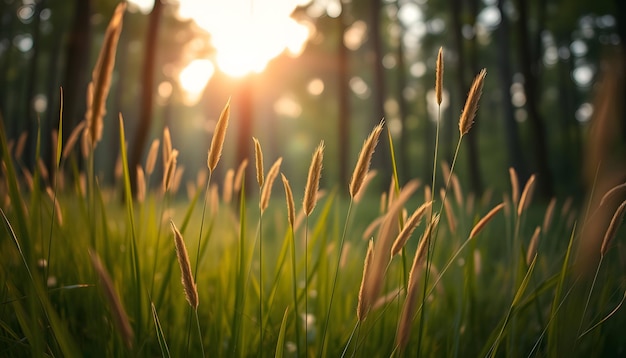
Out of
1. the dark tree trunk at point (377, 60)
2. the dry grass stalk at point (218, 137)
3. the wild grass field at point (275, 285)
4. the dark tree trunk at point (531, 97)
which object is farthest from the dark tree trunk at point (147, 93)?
the dark tree trunk at point (377, 60)

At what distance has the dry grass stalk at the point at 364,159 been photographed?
73cm

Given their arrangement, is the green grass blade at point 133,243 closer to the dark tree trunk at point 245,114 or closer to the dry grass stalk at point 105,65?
the dry grass stalk at point 105,65

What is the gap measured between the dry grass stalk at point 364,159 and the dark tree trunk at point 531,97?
9.22 meters

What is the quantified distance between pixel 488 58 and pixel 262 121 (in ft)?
59.0

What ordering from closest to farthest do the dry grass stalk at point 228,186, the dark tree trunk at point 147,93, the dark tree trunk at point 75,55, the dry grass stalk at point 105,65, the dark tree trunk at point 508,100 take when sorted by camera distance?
the dry grass stalk at point 105,65
the dry grass stalk at point 228,186
the dark tree trunk at point 75,55
the dark tree trunk at point 147,93
the dark tree trunk at point 508,100

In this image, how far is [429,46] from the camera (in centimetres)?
1947

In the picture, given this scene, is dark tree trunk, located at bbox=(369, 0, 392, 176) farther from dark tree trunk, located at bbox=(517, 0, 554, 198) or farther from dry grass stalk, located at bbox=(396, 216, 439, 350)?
dry grass stalk, located at bbox=(396, 216, 439, 350)

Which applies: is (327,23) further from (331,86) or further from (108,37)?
(108,37)

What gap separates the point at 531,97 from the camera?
28.8 feet

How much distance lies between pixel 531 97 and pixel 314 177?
9379mm

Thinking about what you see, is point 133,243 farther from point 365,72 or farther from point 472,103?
point 365,72

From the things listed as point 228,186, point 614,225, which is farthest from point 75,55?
point 614,225

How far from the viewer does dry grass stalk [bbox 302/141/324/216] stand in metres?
0.74

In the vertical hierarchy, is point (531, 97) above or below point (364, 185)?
below
